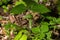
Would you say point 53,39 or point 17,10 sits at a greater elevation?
point 17,10

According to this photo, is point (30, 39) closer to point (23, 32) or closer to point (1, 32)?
point (23, 32)

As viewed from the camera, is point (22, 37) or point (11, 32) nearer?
point (22, 37)

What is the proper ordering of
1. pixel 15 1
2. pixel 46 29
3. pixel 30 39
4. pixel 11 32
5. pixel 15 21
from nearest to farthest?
pixel 46 29, pixel 30 39, pixel 11 32, pixel 15 21, pixel 15 1

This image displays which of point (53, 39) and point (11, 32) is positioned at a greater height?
point (11, 32)

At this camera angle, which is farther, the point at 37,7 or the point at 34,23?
the point at 34,23

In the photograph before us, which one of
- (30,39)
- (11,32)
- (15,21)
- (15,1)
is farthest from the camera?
(15,1)

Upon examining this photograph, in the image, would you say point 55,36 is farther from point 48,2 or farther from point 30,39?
point 48,2

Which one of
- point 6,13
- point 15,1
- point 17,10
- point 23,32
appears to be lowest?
point 23,32

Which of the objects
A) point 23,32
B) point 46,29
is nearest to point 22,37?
point 23,32

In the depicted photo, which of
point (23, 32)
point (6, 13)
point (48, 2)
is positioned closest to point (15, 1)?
point (6, 13)
